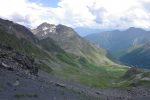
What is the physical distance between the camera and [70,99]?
53.8 metres

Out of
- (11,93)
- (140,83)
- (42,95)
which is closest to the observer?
(11,93)

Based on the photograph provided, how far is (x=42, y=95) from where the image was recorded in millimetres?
50781

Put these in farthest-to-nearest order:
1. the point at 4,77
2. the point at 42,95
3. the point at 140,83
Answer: the point at 140,83 < the point at 4,77 < the point at 42,95

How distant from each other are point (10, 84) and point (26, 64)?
2963cm

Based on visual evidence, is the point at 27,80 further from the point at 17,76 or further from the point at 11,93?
the point at 11,93

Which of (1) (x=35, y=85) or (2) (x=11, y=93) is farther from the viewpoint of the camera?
(1) (x=35, y=85)

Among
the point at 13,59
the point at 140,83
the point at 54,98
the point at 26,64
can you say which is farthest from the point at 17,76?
the point at 140,83

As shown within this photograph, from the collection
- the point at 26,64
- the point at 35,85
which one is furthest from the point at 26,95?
the point at 26,64

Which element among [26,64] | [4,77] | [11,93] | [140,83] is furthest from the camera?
[140,83]

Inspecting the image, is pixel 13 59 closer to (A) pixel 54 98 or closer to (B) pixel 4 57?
(B) pixel 4 57

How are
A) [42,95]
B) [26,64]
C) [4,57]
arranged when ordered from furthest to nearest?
[26,64] → [4,57] → [42,95]

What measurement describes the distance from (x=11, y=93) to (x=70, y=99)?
32.9 feet

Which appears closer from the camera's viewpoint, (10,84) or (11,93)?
(11,93)

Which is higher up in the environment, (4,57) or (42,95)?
(4,57)
